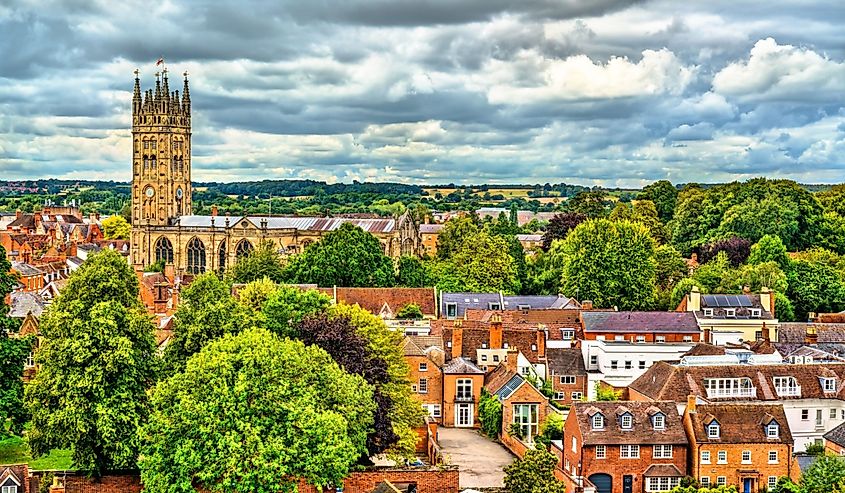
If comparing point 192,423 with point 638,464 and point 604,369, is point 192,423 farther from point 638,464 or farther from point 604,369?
point 604,369

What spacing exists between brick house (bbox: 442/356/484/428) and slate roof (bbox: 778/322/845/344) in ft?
78.1

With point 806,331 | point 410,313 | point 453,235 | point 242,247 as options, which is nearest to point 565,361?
point 410,313

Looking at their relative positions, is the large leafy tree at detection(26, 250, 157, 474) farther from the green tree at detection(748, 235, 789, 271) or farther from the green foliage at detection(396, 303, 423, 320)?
the green tree at detection(748, 235, 789, 271)

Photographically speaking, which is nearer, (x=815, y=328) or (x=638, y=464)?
(x=638, y=464)

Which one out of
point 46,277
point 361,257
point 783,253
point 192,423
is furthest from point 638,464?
point 46,277

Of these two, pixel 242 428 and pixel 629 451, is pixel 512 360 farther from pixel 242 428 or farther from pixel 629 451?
pixel 242 428

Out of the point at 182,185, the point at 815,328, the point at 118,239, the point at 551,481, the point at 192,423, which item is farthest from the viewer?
the point at 118,239

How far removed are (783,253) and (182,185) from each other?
75.3 meters

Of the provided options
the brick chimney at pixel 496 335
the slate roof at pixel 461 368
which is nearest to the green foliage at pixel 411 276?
the brick chimney at pixel 496 335

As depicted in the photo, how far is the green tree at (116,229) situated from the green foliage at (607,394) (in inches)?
4709

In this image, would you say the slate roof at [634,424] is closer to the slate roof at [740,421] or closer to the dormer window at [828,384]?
the slate roof at [740,421]

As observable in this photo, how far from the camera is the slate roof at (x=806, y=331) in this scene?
7325 centimetres

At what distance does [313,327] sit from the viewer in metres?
51.4

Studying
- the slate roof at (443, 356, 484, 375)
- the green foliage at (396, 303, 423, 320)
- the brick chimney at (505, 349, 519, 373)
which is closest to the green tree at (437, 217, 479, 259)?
the green foliage at (396, 303, 423, 320)
